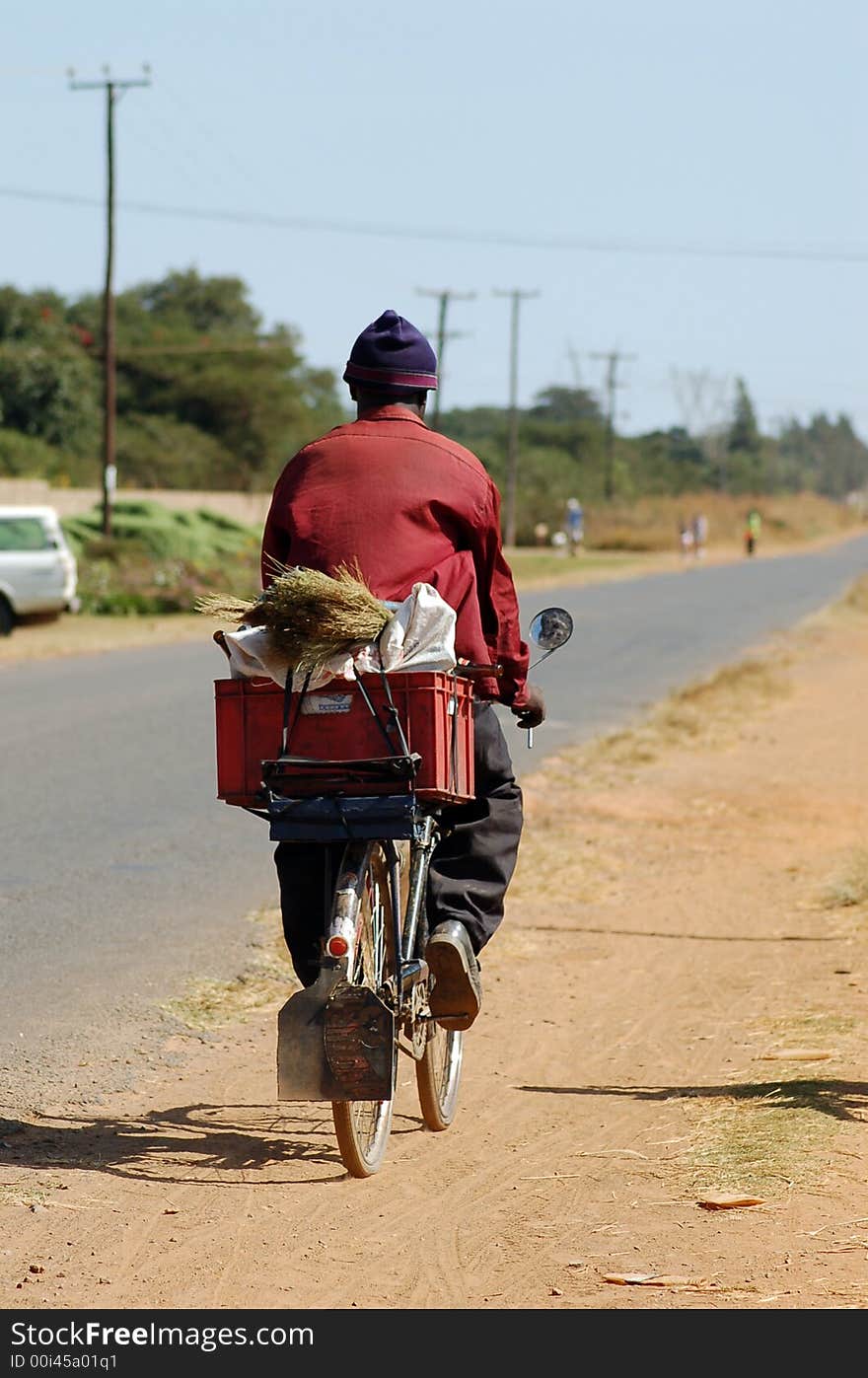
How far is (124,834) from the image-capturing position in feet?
33.4

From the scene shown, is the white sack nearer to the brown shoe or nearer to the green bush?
the brown shoe

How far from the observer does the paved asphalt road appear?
6.73m

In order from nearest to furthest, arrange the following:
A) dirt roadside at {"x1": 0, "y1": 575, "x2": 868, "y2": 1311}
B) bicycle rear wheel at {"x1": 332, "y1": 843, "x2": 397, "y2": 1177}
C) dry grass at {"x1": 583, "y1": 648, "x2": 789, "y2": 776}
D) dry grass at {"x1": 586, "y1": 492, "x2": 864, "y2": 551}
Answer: dirt roadside at {"x1": 0, "y1": 575, "x2": 868, "y2": 1311} → bicycle rear wheel at {"x1": 332, "y1": 843, "x2": 397, "y2": 1177} → dry grass at {"x1": 583, "y1": 648, "x2": 789, "y2": 776} → dry grass at {"x1": 586, "y1": 492, "x2": 864, "y2": 551}

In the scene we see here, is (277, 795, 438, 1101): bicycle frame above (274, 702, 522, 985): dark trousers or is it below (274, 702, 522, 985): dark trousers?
below

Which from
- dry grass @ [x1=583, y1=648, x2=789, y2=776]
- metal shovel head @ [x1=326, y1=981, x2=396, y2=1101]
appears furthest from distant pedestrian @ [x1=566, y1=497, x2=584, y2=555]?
metal shovel head @ [x1=326, y1=981, x2=396, y2=1101]

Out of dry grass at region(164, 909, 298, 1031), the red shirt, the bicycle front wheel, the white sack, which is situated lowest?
dry grass at region(164, 909, 298, 1031)

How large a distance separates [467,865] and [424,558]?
0.84 m

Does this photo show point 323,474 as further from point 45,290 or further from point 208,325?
point 208,325

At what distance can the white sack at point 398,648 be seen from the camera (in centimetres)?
454

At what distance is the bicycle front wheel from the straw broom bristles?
113 cm

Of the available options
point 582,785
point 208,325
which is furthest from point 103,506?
point 208,325

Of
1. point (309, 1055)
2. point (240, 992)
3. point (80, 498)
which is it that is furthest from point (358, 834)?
point (80, 498)

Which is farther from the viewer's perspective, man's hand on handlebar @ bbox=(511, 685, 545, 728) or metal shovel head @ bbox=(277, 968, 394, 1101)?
man's hand on handlebar @ bbox=(511, 685, 545, 728)

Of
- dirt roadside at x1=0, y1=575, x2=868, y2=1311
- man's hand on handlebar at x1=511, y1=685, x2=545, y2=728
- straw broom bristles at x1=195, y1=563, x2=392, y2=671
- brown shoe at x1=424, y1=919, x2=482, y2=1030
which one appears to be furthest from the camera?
man's hand on handlebar at x1=511, y1=685, x2=545, y2=728
